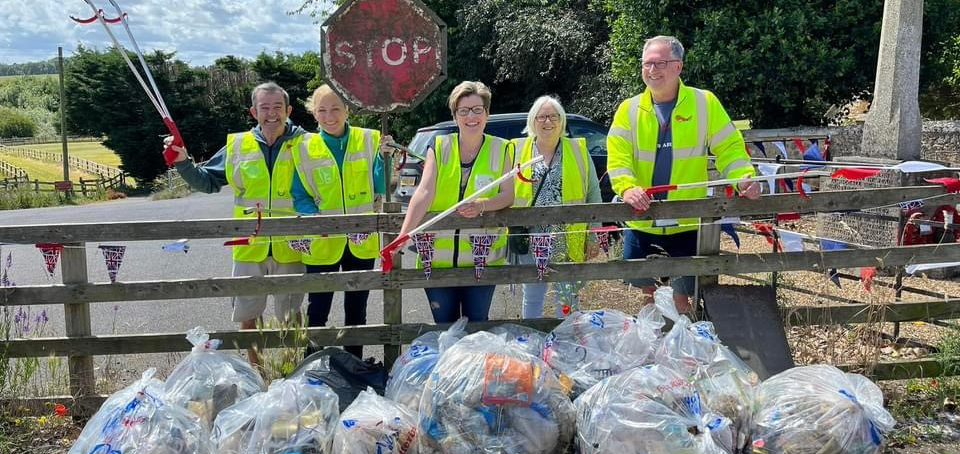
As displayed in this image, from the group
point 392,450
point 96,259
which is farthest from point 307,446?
point 96,259

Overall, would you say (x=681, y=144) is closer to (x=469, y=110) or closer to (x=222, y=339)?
(x=469, y=110)

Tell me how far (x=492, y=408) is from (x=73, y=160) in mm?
54255

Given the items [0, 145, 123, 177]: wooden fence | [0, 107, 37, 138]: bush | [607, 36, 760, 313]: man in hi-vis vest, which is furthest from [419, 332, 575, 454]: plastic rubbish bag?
[0, 107, 37, 138]: bush

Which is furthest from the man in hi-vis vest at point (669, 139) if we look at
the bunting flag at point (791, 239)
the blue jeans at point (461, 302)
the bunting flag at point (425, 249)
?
the bunting flag at point (791, 239)

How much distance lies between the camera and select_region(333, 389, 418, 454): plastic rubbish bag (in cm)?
296

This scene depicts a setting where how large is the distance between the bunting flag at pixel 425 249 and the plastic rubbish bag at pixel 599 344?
719 millimetres

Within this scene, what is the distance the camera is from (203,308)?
6898 mm

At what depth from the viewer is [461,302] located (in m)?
4.14

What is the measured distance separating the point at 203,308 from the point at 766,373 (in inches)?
203

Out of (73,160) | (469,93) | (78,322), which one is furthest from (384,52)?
(73,160)

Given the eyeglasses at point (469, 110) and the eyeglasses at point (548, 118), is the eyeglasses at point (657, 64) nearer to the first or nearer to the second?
the eyeglasses at point (548, 118)

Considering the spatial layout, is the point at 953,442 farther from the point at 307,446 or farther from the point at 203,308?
the point at 203,308

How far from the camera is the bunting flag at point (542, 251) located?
386 centimetres

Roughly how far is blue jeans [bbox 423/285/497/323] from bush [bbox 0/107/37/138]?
84180 millimetres
